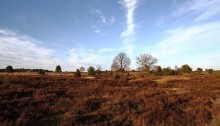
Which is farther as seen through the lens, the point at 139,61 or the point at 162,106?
the point at 139,61

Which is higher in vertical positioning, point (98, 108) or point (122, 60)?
point (122, 60)

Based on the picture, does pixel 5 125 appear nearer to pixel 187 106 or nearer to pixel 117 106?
pixel 117 106

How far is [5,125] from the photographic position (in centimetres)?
852

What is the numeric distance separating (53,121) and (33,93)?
8.16m

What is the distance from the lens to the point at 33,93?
17.1m

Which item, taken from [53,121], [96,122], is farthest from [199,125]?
[53,121]

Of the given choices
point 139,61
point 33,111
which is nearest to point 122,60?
point 139,61

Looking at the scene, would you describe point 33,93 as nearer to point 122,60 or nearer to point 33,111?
point 33,111

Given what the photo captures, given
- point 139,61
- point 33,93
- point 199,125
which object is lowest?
point 199,125

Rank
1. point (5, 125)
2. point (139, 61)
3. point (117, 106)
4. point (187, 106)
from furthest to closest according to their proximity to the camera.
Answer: point (139, 61) → point (187, 106) → point (117, 106) → point (5, 125)

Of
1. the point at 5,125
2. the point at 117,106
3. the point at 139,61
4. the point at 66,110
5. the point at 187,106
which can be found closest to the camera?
the point at 5,125

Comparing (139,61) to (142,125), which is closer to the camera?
(142,125)

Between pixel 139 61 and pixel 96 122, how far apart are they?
239 feet

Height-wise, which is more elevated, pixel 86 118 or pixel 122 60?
pixel 122 60
